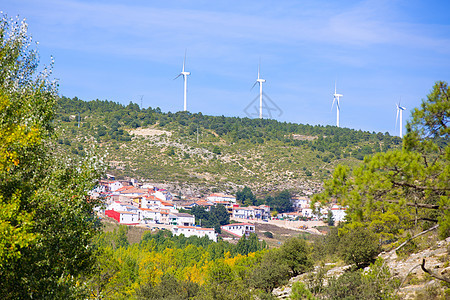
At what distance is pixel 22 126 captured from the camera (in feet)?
33.6

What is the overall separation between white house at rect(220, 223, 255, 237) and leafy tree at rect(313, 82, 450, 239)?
318ft

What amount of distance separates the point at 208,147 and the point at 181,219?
145 ft

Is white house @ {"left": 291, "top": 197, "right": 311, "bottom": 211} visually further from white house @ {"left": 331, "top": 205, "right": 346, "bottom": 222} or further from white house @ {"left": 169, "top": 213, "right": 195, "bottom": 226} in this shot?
white house @ {"left": 169, "top": 213, "right": 195, "bottom": 226}

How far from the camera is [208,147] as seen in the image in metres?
151

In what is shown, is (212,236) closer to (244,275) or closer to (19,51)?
(244,275)

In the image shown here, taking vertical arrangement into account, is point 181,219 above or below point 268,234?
above

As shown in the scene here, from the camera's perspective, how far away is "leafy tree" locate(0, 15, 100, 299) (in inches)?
370

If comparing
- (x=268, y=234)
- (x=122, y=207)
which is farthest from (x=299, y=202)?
(x=122, y=207)

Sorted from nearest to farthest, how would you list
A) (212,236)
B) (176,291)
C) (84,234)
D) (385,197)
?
(385,197), (84,234), (176,291), (212,236)

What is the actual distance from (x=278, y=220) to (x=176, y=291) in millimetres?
84635

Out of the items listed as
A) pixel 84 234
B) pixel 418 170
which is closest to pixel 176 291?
pixel 84 234

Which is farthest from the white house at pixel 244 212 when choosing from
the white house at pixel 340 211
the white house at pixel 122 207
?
the white house at pixel 122 207

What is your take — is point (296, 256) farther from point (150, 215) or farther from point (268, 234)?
point (150, 215)

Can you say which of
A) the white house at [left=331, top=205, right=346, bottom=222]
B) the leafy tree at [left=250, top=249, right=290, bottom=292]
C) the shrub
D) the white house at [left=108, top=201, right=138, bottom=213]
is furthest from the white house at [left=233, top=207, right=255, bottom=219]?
the leafy tree at [left=250, top=249, right=290, bottom=292]
